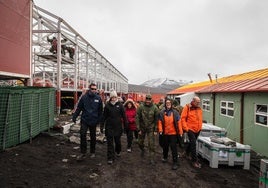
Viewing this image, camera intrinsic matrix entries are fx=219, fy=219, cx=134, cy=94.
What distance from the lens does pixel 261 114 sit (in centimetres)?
901

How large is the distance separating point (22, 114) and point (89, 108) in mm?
2223

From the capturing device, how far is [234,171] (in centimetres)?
661

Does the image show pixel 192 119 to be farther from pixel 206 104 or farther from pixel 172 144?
pixel 206 104

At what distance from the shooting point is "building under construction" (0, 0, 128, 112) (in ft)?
29.3

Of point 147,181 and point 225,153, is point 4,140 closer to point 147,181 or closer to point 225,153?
point 147,181

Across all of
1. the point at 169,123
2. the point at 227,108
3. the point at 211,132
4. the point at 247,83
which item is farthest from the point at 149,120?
the point at 227,108

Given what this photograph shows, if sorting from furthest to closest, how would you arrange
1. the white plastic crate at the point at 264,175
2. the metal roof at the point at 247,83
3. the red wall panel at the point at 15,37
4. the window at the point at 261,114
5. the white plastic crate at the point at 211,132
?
the metal roof at the point at 247,83, the window at the point at 261,114, the red wall panel at the point at 15,37, the white plastic crate at the point at 211,132, the white plastic crate at the point at 264,175

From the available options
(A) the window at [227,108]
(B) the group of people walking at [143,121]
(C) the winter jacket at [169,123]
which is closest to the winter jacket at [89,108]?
(B) the group of people walking at [143,121]

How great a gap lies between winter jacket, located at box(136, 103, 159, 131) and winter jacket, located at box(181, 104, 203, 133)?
0.85m

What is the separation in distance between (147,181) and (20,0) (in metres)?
9.28

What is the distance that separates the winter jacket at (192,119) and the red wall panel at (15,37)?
707cm

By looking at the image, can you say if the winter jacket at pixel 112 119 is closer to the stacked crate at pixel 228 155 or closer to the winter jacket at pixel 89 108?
the winter jacket at pixel 89 108

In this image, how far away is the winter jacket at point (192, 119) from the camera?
663cm

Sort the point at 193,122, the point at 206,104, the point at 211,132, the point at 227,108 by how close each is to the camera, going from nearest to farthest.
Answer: the point at 193,122 → the point at 211,132 → the point at 227,108 → the point at 206,104
